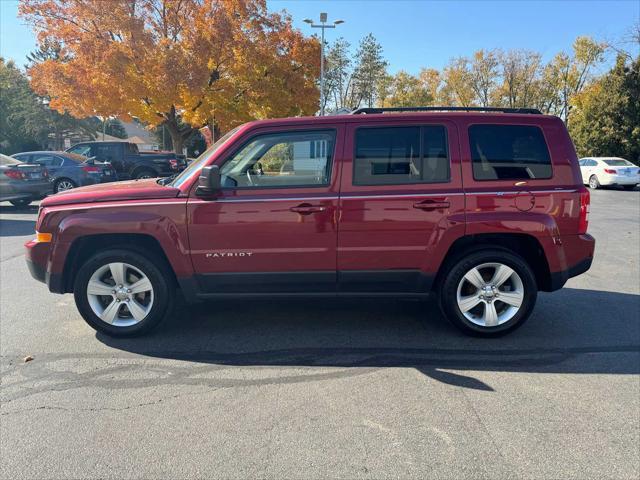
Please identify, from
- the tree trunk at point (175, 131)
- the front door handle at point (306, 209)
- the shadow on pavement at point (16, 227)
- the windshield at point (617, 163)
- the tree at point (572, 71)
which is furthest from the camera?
the tree at point (572, 71)

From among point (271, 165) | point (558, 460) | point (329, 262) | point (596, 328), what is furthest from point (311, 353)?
point (596, 328)

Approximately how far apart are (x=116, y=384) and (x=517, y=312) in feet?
11.1

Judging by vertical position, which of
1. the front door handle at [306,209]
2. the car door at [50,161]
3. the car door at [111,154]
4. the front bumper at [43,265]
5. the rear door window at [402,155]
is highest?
the car door at [111,154]

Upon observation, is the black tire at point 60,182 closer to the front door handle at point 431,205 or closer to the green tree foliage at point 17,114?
the front door handle at point 431,205

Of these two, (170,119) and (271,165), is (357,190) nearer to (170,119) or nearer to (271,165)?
(271,165)

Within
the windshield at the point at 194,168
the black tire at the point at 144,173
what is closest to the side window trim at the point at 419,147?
the windshield at the point at 194,168

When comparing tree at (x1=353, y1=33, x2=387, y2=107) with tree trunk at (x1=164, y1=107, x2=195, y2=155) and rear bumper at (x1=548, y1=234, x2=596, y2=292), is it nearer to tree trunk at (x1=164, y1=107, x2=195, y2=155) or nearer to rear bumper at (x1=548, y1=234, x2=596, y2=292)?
tree trunk at (x1=164, y1=107, x2=195, y2=155)

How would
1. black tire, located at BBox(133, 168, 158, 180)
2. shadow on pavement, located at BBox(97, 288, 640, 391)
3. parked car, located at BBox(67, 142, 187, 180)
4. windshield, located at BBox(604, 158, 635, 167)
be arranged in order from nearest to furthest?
shadow on pavement, located at BBox(97, 288, 640, 391)
parked car, located at BBox(67, 142, 187, 180)
black tire, located at BBox(133, 168, 158, 180)
windshield, located at BBox(604, 158, 635, 167)

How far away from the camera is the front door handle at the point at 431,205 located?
3.97 m

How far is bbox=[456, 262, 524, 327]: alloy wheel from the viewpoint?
13.6ft

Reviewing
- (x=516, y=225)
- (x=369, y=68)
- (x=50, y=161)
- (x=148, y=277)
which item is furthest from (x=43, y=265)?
(x=369, y=68)

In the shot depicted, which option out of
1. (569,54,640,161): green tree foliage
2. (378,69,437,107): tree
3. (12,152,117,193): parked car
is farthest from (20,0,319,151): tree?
(378,69,437,107): tree

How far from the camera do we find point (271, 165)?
420cm

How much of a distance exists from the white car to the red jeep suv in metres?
18.1
